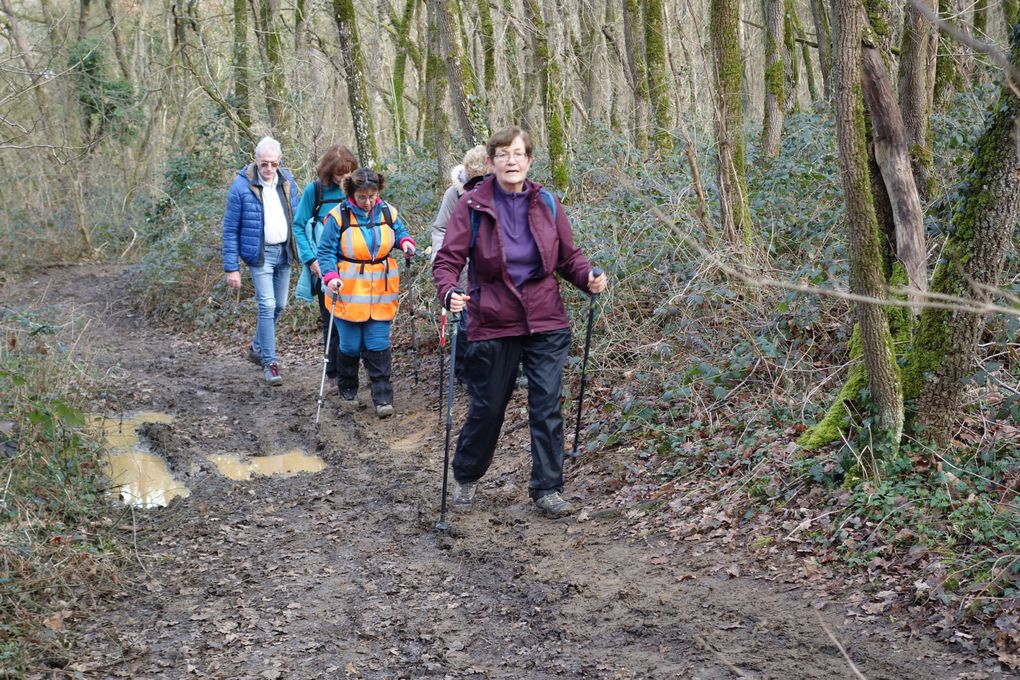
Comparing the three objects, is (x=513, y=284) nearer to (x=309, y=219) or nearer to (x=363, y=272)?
(x=363, y=272)

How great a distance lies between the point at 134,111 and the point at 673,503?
22294 millimetres

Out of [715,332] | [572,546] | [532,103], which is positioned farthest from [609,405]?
[532,103]

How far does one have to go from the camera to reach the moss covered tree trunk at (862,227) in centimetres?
507

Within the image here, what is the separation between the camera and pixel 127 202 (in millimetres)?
23422

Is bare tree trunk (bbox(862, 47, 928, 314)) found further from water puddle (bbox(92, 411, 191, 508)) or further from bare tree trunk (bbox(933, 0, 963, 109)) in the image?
water puddle (bbox(92, 411, 191, 508))

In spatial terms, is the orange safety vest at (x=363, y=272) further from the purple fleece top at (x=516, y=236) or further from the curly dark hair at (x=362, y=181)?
the purple fleece top at (x=516, y=236)

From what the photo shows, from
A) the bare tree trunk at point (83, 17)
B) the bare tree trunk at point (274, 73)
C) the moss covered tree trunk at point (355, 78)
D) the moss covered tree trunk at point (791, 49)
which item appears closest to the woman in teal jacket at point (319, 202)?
the moss covered tree trunk at point (355, 78)

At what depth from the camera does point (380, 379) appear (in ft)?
30.0

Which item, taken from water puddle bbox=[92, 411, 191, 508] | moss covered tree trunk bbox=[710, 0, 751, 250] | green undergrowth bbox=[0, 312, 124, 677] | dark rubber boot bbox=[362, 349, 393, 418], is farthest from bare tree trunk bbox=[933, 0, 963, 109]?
green undergrowth bbox=[0, 312, 124, 677]

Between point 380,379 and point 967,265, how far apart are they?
5800 millimetres

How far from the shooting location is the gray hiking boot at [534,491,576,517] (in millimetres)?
6090

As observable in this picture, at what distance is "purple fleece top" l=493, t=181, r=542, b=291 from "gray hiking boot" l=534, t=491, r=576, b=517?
145 cm

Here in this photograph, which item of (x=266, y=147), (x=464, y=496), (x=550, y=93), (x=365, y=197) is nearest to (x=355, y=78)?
(x=550, y=93)

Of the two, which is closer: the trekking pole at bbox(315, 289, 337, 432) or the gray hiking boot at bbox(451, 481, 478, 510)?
the gray hiking boot at bbox(451, 481, 478, 510)
